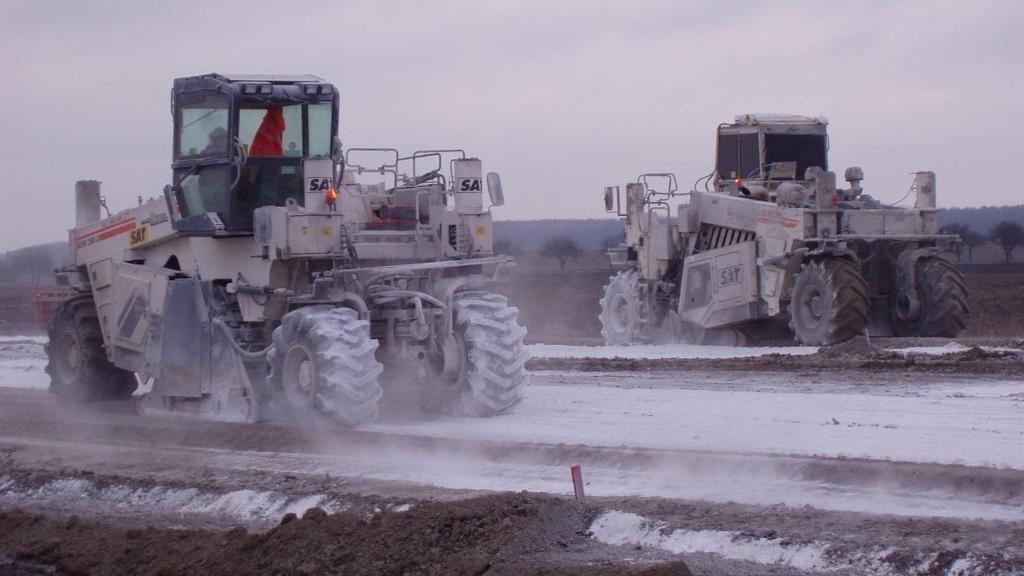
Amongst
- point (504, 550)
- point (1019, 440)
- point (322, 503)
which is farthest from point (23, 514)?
point (1019, 440)

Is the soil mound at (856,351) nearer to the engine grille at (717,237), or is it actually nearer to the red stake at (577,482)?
the engine grille at (717,237)

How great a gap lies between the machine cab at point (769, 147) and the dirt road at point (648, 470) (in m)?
7.04

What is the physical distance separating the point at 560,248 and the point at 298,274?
55321mm

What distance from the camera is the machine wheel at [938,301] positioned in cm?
2050

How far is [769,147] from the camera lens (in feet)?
76.4

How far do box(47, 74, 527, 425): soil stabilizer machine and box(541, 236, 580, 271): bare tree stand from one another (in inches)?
2094

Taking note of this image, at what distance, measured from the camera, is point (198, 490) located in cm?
1109

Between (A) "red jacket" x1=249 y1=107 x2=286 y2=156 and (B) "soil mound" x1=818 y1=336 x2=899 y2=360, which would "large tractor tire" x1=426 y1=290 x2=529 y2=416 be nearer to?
(A) "red jacket" x1=249 y1=107 x2=286 y2=156

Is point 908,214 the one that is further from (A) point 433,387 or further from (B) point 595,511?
(B) point 595,511

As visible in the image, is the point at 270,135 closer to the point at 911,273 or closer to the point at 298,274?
the point at 298,274

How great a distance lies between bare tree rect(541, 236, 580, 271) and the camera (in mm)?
69875

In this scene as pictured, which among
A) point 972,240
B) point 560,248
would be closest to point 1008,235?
point 972,240

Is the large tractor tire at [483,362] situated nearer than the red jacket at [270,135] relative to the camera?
Yes

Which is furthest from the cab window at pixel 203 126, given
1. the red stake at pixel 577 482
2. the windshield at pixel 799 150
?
the windshield at pixel 799 150
